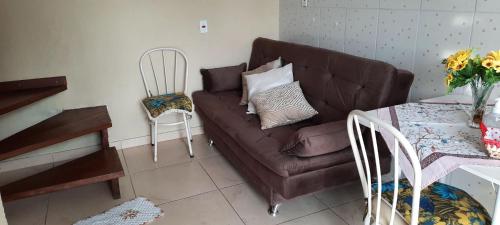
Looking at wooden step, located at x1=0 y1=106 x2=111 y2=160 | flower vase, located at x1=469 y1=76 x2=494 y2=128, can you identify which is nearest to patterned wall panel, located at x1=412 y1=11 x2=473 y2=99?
flower vase, located at x1=469 y1=76 x2=494 y2=128

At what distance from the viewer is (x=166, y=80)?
127 inches

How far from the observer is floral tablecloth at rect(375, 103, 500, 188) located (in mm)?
1194

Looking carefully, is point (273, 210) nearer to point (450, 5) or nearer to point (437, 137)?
point (437, 137)

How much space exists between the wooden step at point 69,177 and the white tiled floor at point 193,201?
157 millimetres

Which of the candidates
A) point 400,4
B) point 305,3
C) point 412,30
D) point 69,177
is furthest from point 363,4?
point 69,177

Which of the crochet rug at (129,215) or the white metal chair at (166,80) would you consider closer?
the crochet rug at (129,215)

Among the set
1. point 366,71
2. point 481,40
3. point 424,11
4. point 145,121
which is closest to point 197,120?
point 145,121

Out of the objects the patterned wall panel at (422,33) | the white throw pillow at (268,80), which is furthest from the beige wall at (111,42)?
the patterned wall panel at (422,33)

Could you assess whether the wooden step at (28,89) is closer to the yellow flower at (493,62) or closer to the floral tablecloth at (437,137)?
the floral tablecloth at (437,137)

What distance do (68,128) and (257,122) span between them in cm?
132

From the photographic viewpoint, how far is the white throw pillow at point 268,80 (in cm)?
270

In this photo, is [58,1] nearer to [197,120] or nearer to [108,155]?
[108,155]

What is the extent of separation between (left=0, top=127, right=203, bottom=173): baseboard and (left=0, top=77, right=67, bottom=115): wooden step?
1.80ft

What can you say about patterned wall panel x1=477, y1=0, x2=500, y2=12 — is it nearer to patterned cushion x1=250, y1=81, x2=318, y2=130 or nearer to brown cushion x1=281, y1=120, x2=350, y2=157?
brown cushion x1=281, y1=120, x2=350, y2=157
